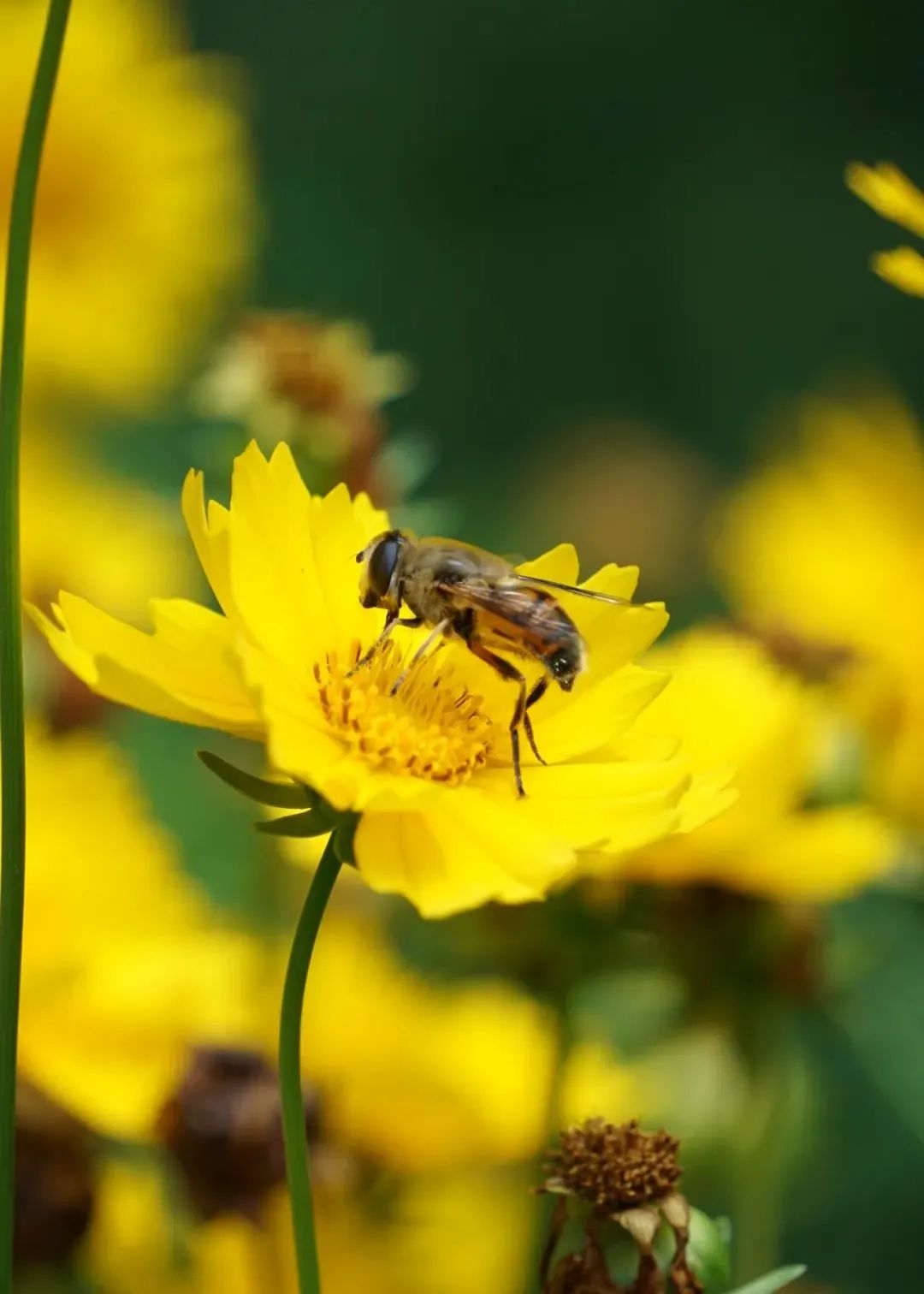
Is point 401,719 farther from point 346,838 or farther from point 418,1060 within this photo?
point 418,1060

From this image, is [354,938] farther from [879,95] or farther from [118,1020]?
[879,95]

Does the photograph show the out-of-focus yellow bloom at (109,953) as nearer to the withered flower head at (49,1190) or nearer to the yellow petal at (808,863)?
the withered flower head at (49,1190)

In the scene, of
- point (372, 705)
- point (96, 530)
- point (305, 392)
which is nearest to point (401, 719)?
point (372, 705)

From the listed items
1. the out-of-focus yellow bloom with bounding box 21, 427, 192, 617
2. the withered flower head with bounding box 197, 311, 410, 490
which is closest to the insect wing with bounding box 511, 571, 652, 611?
the withered flower head with bounding box 197, 311, 410, 490

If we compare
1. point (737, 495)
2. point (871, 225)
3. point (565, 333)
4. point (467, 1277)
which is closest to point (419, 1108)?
point (467, 1277)

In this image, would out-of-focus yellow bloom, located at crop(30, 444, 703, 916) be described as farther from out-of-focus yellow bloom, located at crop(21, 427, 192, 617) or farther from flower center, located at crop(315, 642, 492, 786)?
out-of-focus yellow bloom, located at crop(21, 427, 192, 617)

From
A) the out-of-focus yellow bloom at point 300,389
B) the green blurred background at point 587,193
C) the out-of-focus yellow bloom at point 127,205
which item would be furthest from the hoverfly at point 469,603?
the green blurred background at point 587,193
